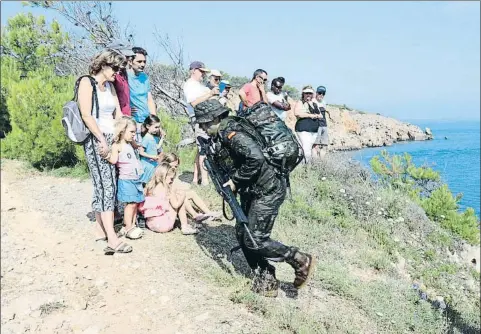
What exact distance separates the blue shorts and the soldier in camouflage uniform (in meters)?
1.29

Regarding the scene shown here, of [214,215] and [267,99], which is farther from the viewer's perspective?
[267,99]

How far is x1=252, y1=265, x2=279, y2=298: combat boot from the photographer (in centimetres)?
450

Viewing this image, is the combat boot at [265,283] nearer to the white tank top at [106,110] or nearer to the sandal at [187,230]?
the sandal at [187,230]

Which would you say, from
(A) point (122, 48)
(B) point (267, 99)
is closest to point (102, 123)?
(A) point (122, 48)

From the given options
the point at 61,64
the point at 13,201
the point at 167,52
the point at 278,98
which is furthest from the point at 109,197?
the point at 61,64

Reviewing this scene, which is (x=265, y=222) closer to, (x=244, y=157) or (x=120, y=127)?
(x=244, y=157)

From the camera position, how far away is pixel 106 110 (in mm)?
4824

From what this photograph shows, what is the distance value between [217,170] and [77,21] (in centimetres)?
742

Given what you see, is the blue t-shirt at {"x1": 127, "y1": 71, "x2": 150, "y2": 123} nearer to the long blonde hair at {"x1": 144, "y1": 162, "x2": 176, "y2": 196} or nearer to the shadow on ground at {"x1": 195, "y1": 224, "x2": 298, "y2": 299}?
the long blonde hair at {"x1": 144, "y1": 162, "x2": 176, "y2": 196}

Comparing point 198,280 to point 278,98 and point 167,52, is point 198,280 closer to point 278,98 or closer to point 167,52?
point 278,98

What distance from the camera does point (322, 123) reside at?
890cm

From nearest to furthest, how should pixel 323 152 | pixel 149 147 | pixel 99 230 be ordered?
1. pixel 99 230
2. pixel 149 147
3. pixel 323 152

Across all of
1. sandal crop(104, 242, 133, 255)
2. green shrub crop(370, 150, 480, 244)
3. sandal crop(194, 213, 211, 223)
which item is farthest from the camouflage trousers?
green shrub crop(370, 150, 480, 244)

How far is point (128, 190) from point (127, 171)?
207mm
